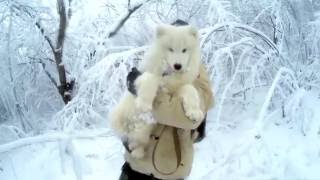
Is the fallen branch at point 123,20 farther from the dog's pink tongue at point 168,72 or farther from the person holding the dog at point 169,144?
the dog's pink tongue at point 168,72

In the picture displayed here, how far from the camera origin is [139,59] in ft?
15.9

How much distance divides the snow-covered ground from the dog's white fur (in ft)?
4.57

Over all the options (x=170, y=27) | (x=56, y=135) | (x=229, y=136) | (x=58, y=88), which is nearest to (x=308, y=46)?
(x=229, y=136)

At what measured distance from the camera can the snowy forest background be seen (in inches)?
163

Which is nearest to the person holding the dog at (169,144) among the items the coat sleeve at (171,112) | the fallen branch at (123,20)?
the coat sleeve at (171,112)

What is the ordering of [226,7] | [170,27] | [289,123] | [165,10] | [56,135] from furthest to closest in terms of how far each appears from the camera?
1. [165,10]
2. [226,7]
3. [289,123]
4. [170,27]
5. [56,135]

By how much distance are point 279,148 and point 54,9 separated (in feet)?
10.7

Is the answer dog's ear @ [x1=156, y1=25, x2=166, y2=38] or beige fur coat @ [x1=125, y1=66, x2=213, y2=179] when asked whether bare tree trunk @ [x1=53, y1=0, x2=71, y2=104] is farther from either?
dog's ear @ [x1=156, y1=25, x2=166, y2=38]

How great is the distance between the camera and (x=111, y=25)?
5.59m

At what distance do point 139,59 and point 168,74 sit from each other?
2773 mm

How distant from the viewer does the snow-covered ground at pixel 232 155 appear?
3.91 metres

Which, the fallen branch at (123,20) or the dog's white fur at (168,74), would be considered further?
the fallen branch at (123,20)

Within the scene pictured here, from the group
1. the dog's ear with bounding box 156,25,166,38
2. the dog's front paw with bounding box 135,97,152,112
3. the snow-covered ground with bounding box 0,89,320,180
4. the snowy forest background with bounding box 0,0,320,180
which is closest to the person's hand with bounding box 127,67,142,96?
the dog's front paw with bounding box 135,97,152,112

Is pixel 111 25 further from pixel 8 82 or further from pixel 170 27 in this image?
pixel 170 27
